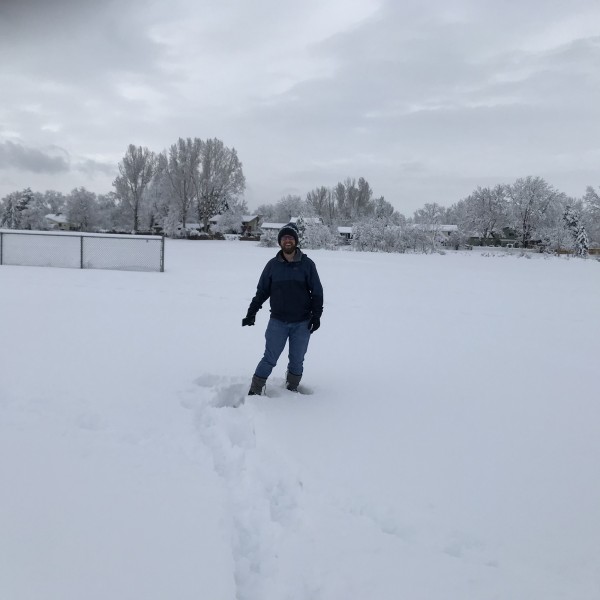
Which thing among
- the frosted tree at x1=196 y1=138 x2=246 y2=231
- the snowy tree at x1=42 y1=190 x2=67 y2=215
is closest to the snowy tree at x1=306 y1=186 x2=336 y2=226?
the frosted tree at x1=196 y1=138 x2=246 y2=231

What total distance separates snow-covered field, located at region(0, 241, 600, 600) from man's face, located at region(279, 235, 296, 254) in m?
1.39

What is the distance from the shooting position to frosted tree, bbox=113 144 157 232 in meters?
58.0

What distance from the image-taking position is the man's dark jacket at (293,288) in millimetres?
4297

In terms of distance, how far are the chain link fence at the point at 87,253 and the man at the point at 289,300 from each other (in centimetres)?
1143

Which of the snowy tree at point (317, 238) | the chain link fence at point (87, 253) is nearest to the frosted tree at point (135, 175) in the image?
the snowy tree at point (317, 238)

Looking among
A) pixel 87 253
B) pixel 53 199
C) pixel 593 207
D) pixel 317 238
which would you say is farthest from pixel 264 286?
pixel 53 199

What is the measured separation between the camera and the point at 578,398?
468cm

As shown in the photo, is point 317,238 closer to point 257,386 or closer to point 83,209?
point 257,386

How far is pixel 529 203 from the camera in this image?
55531 millimetres

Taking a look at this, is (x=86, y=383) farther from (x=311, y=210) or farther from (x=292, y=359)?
(x=311, y=210)

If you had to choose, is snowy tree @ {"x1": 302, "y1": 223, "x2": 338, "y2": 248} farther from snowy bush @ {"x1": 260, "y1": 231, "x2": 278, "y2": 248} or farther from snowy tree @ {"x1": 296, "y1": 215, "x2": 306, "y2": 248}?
snowy bush @ {"x1": 260, "y1": 231, "x2": 278, "y2": 248}

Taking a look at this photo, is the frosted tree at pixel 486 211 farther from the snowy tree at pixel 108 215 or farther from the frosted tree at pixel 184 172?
the snowy tree at pixel 108 215

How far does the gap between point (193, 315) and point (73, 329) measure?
2112 mm

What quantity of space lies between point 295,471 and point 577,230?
5948 cm
